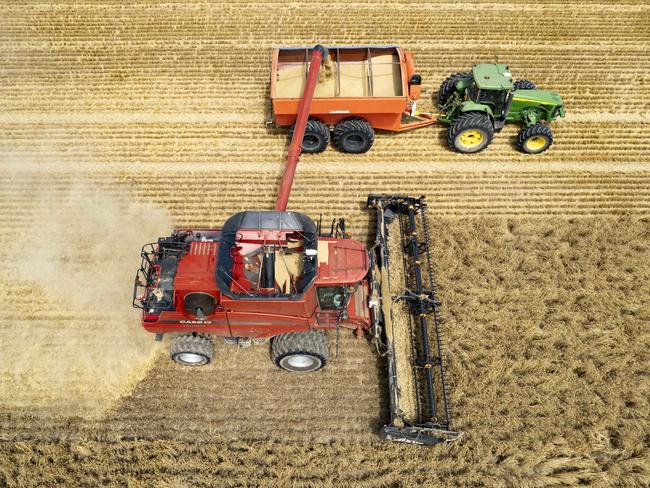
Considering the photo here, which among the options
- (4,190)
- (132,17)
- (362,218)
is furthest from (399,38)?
(4,190)

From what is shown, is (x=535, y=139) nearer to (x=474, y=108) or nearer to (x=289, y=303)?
(x=474, y=108)

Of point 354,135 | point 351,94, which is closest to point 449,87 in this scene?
point 351,94

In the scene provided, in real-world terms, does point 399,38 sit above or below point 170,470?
above

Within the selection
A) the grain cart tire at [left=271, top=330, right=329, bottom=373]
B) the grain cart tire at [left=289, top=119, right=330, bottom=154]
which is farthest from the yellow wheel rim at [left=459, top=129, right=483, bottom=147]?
the grain cart tire at [left=271, top=330, right=329, bottom=373]

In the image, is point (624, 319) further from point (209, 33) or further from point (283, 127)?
point (209, 33)

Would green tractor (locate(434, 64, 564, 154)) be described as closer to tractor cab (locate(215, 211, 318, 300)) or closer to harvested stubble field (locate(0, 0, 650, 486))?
harvested stubble field (locate(0, 0, 650, 486))

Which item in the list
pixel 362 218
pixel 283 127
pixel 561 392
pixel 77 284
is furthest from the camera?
pixel 283 127

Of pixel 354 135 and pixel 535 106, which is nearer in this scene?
pixel 354 135

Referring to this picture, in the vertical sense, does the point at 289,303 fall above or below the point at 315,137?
below
